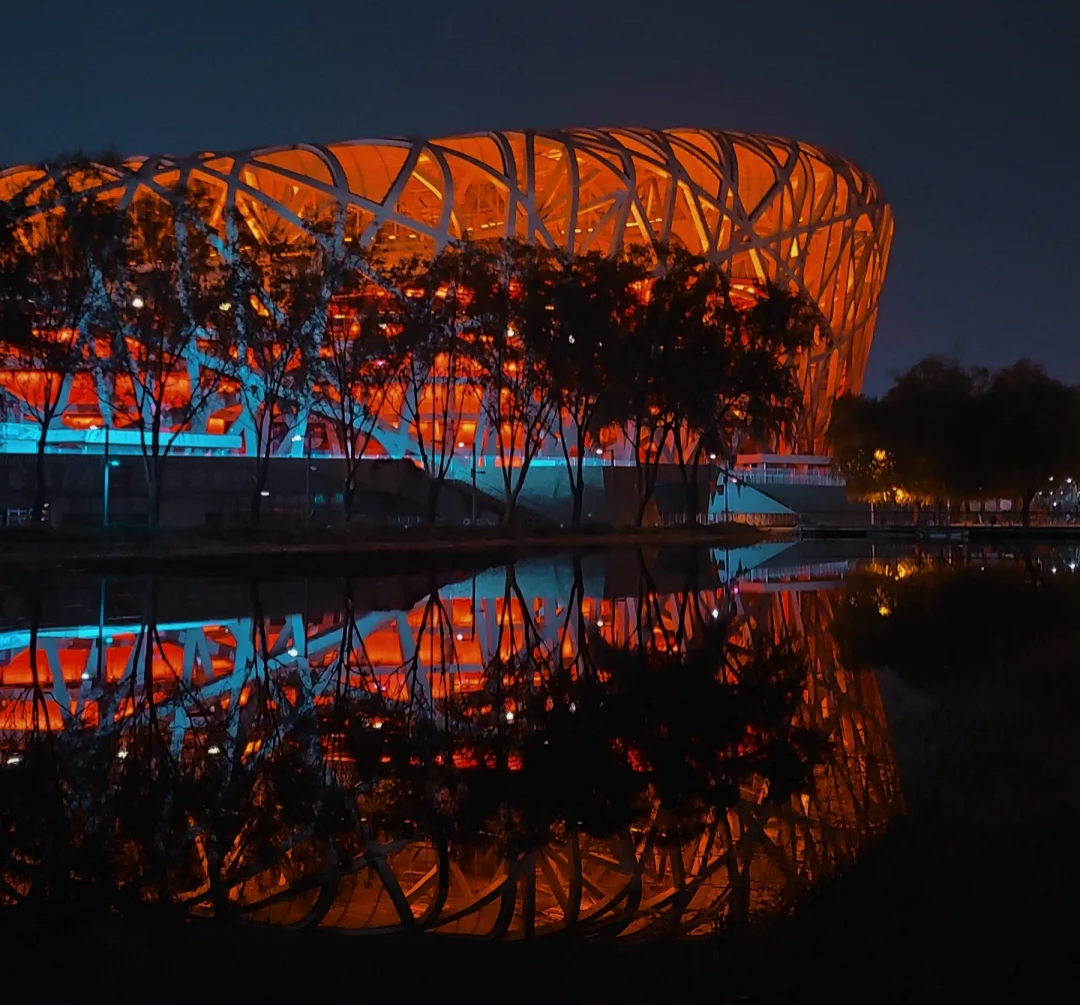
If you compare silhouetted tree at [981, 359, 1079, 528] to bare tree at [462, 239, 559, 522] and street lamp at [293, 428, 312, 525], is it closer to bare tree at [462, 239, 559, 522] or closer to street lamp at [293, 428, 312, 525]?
bare tree at [462, 239, 559, 522]

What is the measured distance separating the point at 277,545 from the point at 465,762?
30564 mm

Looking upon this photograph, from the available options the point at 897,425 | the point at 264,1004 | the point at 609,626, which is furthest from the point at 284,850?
the point at 897,425

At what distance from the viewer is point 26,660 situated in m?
14.2

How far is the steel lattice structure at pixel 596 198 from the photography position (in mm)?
68625

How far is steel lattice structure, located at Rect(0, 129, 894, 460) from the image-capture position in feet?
225

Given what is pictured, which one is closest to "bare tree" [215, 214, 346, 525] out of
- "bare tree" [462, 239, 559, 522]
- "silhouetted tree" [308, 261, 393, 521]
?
"silhouetted tree" [308, 261, 393, 521]

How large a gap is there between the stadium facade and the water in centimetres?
4668

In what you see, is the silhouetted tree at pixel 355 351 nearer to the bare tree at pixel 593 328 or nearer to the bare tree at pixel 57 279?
the bare tree at pixel 593 328

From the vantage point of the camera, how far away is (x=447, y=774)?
7.74 m

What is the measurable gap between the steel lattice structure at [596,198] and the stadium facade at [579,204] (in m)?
0.13

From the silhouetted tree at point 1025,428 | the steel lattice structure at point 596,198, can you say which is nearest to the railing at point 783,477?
the steel lattice structure at point 596,198

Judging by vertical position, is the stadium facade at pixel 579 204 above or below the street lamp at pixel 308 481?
above

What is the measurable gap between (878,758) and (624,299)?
38371 mm

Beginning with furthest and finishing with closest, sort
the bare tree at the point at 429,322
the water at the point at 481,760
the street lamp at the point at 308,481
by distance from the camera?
the street lamp at the point at 308,481, the bare tree at the point at 429,322, the water at the point at 481,760
